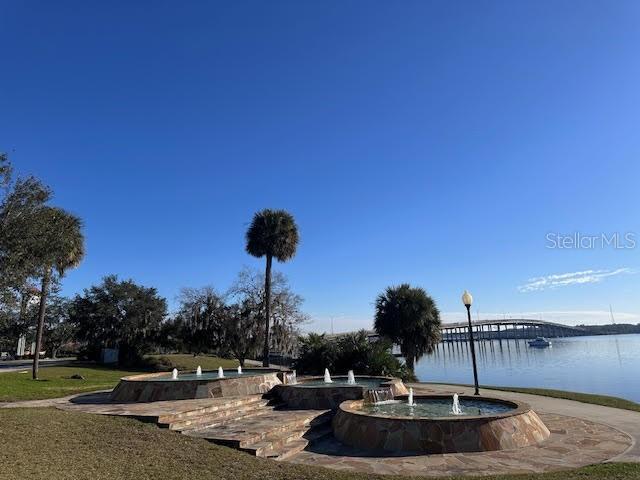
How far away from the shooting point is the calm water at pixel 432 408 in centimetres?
1114

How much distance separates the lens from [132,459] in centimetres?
752

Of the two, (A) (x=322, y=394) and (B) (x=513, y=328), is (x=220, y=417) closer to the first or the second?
(A) (x=322, y=394)

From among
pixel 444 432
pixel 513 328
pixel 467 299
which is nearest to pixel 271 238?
pixel 467 299

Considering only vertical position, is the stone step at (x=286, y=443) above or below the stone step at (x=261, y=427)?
below

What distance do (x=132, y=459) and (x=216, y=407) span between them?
484 cm

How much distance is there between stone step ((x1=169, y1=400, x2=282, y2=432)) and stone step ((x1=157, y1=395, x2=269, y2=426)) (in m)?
0.10

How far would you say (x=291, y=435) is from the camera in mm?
10258

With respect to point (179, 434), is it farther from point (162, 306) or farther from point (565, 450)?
point (162, 306)

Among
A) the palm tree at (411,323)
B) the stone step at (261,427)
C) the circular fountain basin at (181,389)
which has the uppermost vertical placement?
the palm tree at (411,323)

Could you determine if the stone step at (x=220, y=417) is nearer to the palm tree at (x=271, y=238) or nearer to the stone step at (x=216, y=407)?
the stone step at (x=216, y=407)

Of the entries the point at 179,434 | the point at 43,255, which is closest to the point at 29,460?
the point at 179,434

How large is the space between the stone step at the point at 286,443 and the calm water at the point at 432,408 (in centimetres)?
159

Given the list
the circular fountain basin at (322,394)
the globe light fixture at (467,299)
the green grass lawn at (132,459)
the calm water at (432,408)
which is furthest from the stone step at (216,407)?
the globe light fixture at (467,299)

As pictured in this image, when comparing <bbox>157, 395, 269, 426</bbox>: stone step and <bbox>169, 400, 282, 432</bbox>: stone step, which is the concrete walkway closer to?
<bbox>169, 400, 282, 432</bbox>: stone step
